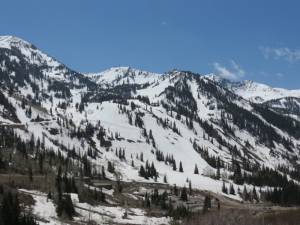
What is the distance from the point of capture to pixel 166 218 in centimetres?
17925

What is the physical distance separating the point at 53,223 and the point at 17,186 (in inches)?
1846

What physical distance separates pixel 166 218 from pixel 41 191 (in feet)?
→ 138

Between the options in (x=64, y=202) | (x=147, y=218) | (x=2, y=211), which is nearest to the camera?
(x=2, y=211)

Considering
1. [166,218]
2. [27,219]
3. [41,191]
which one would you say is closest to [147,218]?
[166,218]

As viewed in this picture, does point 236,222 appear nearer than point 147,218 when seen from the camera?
Yes

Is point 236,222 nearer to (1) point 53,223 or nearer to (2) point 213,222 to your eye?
(2) point 213,222

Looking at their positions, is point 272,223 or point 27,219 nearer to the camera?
point 27,219

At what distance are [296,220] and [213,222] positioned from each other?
92.1 ft

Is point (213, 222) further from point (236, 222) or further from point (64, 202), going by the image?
point (64, 202)

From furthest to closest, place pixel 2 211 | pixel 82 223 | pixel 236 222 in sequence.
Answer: pixel 82 223 < pixel 236 222 < pixel 2 211

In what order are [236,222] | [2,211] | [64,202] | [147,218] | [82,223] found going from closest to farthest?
[2,211]
[236,222]
[82,223]
[64,202]
[147,218]

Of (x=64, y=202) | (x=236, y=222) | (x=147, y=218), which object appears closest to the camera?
(x=236, y=222)

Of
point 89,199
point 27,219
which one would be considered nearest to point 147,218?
point 89,199

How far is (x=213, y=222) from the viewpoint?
13900cm
